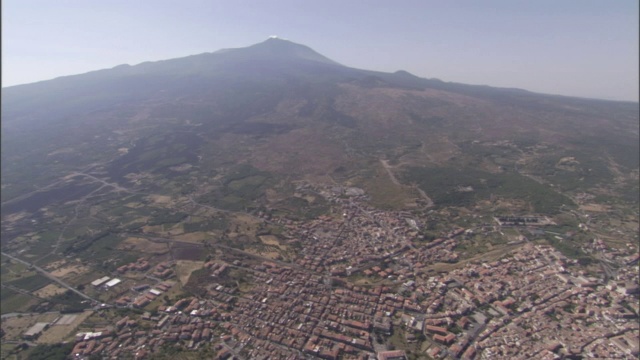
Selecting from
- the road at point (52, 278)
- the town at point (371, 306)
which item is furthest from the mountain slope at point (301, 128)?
the town at point (371, 306)

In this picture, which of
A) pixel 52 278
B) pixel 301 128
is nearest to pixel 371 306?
pixel 52 278

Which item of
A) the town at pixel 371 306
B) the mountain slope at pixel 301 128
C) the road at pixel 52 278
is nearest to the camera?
the town at pixel 371 306

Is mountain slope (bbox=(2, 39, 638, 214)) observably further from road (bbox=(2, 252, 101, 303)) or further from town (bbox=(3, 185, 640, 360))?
town (bbox=(3, 185, 640, 360))

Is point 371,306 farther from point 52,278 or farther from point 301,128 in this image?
point 301,128

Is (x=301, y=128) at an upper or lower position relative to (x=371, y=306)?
upper

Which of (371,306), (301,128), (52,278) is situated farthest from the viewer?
(301,128)

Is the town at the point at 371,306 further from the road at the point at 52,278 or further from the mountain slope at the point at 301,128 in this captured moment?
the mountain slope at the point at 301,128

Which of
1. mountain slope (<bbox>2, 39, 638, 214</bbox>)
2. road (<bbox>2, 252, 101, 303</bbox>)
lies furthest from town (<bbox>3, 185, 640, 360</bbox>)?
mountain slope (<bbox>2, 39, 638, 214</bbox>)

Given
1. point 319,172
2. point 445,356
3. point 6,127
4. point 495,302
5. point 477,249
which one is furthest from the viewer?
point 6,127

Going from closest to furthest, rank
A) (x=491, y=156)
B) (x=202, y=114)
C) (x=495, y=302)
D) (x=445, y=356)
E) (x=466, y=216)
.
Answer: (x=445, y=356) → (x=495, y=302) → (x=466, y=216) → (x=491, y=156) → (x=202, y=114)

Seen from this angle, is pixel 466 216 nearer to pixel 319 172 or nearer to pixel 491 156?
pixel 319 172

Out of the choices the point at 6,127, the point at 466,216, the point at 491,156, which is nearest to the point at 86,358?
Answer: the point at 466,216
